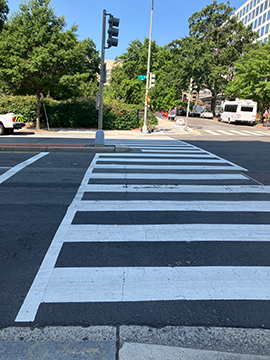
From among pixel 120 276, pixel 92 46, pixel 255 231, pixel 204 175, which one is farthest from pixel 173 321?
pixel 92 46

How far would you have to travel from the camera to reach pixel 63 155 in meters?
12.0

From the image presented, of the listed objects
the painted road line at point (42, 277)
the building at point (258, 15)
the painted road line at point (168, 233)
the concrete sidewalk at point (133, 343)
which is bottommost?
the concrete sidewalk at point (133, 343)

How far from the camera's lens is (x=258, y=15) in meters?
76.6

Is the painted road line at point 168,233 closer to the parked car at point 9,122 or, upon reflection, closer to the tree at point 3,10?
the parked car at point 9,122

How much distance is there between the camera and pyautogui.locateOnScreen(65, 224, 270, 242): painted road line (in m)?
4.72

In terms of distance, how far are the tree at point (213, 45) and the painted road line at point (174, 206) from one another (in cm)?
5202

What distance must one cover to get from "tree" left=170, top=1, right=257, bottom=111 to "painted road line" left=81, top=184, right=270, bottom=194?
50640 millimetres

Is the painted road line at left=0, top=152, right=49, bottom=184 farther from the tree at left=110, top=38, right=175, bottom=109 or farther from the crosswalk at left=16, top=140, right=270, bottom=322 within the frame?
the tree at left=110, top=38, right=175, bottom=109

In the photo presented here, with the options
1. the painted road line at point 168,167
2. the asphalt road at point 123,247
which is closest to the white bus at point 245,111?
the painted road line at point 168,167

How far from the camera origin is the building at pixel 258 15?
72.2 metres

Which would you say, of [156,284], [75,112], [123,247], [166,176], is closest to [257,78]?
[75,112]

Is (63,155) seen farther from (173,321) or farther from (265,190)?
(173,321)

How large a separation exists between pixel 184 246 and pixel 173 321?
1.59 m

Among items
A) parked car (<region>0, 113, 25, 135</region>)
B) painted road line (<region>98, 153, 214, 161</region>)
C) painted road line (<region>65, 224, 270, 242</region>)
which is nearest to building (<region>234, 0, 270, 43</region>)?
parked car (<region>0, 113, 25, 135</region>)
